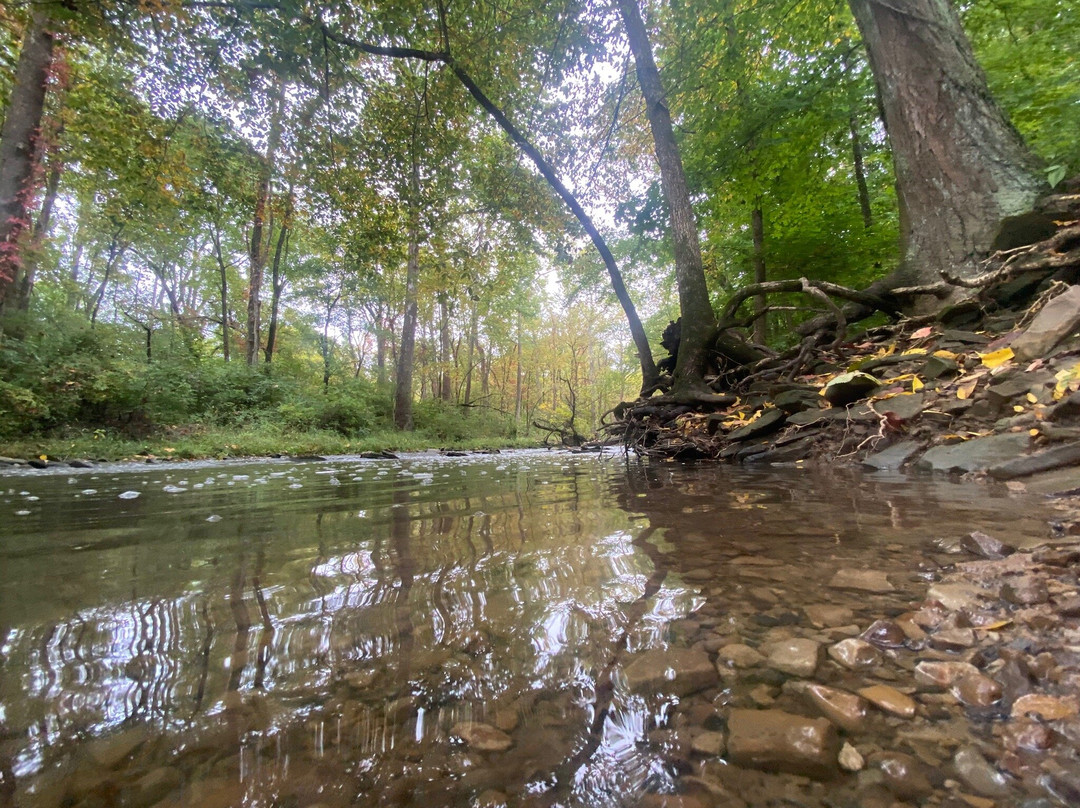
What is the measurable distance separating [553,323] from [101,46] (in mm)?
26187

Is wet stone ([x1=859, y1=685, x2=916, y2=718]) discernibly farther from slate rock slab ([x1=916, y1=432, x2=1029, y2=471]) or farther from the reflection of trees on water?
slate rock slab ([x1=916, y1=432, x2=1029, y2=471])

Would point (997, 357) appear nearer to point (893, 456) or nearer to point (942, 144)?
point (893, 456)

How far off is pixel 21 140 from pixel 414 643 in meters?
Result: 9.74

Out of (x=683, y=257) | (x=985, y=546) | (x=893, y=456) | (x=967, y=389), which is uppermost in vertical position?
(x=683, y=257)

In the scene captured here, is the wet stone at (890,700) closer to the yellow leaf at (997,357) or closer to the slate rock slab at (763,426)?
the yellow leaf at (997,357)

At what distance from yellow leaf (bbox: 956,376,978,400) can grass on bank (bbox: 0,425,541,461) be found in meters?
8.60

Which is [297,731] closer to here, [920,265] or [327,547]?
[327,547]

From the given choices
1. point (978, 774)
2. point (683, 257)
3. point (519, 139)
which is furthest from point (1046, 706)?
point (519, 139)


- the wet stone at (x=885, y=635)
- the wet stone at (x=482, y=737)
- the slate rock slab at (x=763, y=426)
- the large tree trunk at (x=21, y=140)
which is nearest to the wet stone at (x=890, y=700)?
the wet stone at (x=885, y=635)

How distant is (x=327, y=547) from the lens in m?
1.41

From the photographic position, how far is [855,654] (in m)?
0.67

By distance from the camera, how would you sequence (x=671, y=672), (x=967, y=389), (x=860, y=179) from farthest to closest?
(x=860, y=179) < (x=967, y=389) < (x=671, y=672)

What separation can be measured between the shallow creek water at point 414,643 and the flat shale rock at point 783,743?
2cm

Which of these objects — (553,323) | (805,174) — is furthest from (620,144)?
(553,323)
